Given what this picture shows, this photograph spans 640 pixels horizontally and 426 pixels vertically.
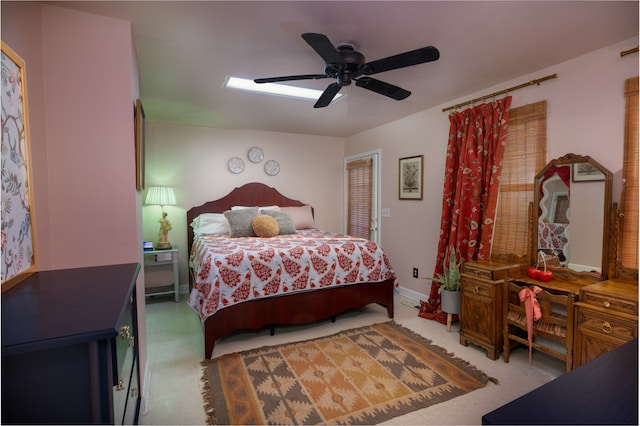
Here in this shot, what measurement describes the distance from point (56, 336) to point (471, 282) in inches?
107

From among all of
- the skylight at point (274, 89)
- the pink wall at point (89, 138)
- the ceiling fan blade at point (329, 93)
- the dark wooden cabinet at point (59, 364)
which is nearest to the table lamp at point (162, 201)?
the skylight at point (274, 89)

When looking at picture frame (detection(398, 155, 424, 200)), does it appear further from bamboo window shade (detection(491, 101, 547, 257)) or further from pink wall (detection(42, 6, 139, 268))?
pink wall (detection(42, 6, 139, 268))

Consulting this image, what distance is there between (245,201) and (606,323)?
409 cm

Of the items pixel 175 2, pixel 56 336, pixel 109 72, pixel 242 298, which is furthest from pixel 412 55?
pixel 242 298

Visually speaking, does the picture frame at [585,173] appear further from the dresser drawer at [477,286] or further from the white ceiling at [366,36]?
the dresser drawer at [477,286]

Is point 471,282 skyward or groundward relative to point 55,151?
groundward

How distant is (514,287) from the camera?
93.7 inches

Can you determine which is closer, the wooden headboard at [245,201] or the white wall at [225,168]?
the white wall at [225,168]

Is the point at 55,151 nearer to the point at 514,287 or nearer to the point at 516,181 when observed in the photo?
the point at 514,287

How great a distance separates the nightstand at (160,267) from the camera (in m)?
3.78

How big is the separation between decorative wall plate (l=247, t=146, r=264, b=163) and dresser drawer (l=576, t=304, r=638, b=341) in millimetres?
4085

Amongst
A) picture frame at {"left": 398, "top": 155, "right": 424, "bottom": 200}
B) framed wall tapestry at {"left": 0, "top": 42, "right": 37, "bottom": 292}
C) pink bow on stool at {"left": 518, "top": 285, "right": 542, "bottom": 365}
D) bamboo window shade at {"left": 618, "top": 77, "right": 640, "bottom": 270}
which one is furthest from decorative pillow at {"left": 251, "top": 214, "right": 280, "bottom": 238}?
bamboo window shade at {"left": 618, "top": 77, "right": 640, "bottom": 270}

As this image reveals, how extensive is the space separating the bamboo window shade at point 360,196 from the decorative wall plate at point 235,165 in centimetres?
179

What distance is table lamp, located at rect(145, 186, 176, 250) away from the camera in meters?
3.96
